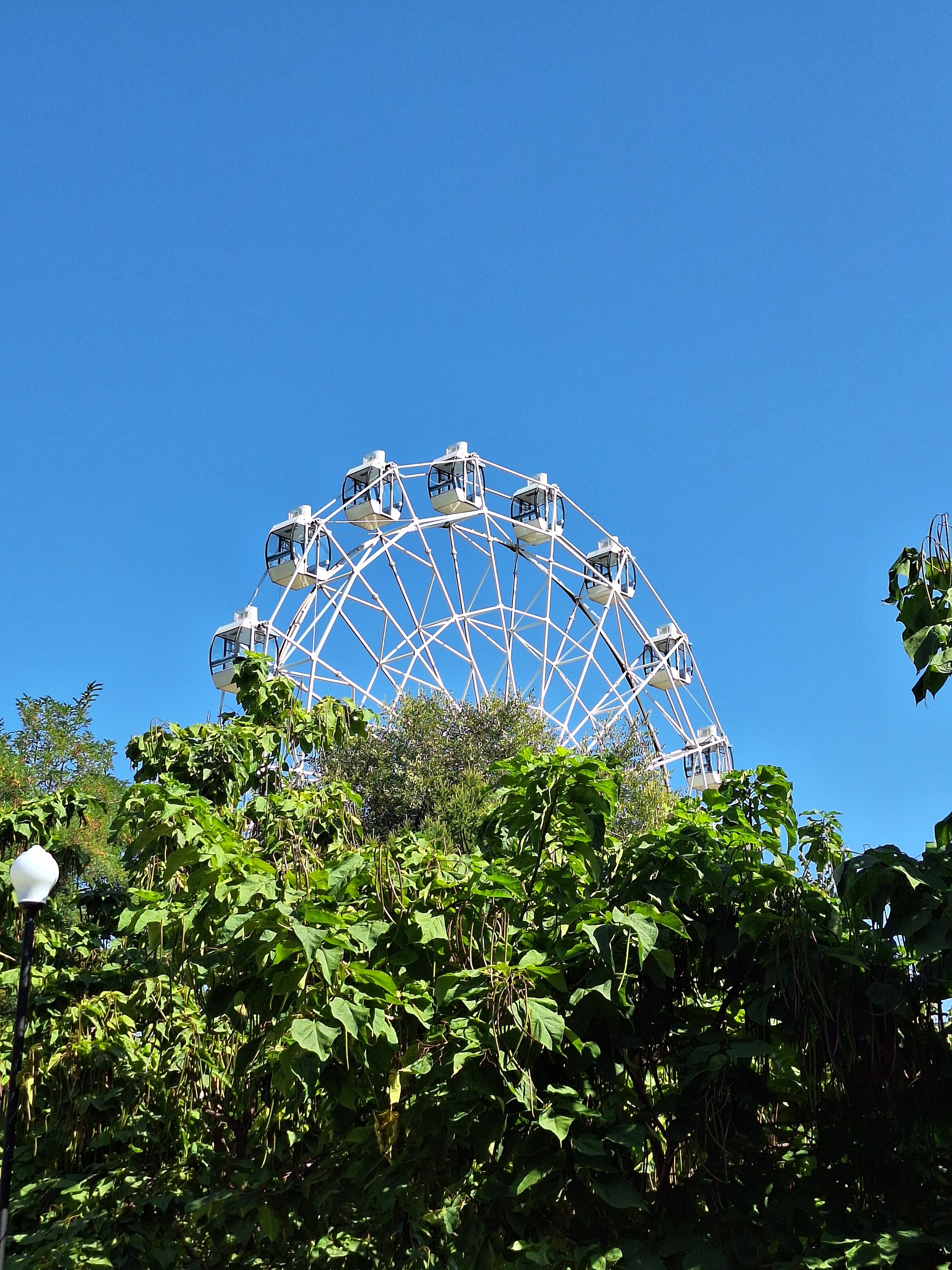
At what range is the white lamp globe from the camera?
21.0ft

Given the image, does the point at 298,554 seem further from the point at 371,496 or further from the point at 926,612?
the point at 926,612

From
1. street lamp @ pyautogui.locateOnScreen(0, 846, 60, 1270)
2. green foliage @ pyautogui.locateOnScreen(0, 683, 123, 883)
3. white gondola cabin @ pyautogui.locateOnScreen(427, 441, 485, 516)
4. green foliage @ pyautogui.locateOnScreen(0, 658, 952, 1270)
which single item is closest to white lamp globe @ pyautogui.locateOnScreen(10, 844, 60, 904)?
street lamp @ pyautogui.locateOnScreen(0, 846, 60, 1270)

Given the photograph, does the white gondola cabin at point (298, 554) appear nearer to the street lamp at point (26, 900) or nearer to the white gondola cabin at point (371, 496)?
the white gondola cabin at point (371, 496)

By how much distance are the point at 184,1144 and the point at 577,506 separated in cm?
2699

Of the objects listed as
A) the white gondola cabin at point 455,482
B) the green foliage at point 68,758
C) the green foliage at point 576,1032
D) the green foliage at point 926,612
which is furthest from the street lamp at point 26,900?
the white gondola cabin at point 455,482

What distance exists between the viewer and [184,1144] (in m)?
7.07

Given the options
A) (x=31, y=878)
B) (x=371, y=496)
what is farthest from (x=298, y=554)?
(x=31, y=878)

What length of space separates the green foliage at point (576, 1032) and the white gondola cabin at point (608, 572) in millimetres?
26823

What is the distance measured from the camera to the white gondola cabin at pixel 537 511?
31.9m

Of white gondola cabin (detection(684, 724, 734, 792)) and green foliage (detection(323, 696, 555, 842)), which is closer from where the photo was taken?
green foliage (detection(323, 696, 555, 842))

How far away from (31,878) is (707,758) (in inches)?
1122

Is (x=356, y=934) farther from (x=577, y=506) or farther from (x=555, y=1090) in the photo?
(x=577, y=506)

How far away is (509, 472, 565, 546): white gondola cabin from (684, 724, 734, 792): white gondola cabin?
22.0ft

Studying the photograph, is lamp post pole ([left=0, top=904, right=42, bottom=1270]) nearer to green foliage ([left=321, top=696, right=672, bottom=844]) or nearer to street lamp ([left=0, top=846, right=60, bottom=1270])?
street lamp ([left=0, top=846, right=60, bottom=1270])
